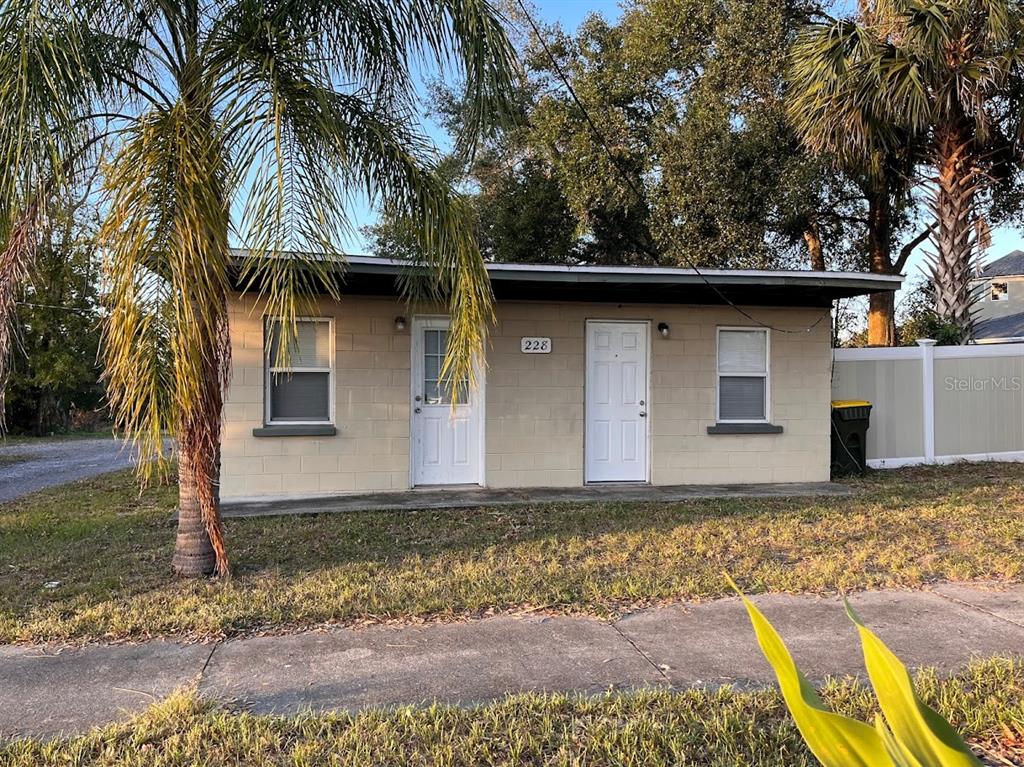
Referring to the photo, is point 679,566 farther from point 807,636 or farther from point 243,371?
point 243,371

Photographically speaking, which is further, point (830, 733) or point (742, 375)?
point (742, 375)

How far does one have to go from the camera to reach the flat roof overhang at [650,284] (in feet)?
27.1

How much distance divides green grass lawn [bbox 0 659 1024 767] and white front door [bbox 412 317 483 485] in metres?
5.84

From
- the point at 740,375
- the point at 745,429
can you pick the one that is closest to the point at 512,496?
the point at 745,429

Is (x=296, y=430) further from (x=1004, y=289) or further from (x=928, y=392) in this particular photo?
(x=1004, y=289)

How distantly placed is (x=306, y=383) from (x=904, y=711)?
8132mm

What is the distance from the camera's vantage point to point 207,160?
4516 mm

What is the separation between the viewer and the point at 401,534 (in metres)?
6.99

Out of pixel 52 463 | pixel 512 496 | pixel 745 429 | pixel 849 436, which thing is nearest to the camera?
pixel 512 496

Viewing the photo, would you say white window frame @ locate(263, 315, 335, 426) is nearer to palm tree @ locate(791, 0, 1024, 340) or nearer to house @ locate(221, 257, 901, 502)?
house @ locate(221, 257, 901, 502)

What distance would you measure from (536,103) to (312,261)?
13.2m

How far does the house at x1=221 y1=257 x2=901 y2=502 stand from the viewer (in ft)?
28.3

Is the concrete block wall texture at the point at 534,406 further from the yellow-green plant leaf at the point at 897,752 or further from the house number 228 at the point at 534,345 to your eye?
the yellow-green plant leaf at the point at 897,752

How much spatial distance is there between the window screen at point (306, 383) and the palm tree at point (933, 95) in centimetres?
840
